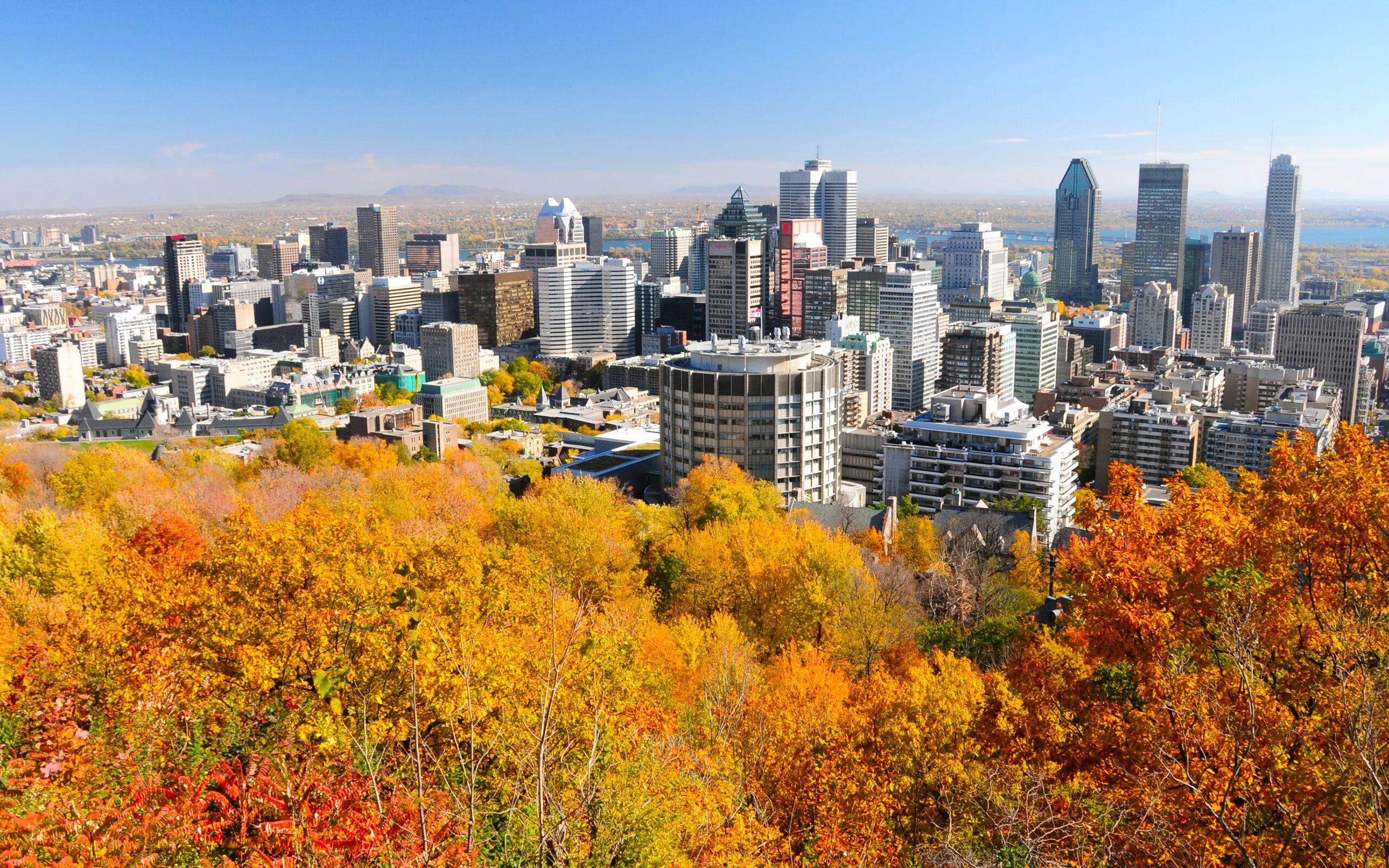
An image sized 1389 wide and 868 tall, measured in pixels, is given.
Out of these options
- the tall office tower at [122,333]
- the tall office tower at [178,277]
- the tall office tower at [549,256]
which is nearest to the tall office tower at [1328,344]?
the tall office tower at [549,256]

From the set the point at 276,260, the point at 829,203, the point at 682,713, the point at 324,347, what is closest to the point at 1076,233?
the point at 829,203

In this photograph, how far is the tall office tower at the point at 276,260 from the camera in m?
133

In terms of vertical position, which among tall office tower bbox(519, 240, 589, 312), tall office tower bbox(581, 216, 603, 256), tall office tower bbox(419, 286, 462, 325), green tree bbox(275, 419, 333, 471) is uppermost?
tall office tower bbox(581, 216, 603, 256)

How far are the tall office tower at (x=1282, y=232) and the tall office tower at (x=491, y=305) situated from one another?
88527 mm

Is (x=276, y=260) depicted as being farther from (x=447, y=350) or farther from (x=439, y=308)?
(x=447, y=350)

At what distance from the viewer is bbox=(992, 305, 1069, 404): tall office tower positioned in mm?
75125

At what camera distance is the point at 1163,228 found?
12244cm

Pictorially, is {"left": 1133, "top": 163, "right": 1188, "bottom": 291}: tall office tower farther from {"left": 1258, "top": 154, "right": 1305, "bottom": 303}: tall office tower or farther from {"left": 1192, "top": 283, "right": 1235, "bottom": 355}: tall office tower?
{"left": 1192, "top": 283, "right": 1235, "bottom": 355}: tall office tower

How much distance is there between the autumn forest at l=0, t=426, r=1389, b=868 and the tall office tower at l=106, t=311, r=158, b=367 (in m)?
82.8

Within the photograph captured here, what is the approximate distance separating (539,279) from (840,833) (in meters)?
80.5

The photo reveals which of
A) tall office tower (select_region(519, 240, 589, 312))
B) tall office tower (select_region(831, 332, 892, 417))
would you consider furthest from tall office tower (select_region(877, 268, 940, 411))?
tall office tower (select_region(519, 240, 589, 312))

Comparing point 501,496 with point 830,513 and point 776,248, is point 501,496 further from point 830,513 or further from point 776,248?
point 776,248

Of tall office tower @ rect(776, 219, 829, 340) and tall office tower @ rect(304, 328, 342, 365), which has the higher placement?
tall office tower @ rect(776, 219, 829, 340)

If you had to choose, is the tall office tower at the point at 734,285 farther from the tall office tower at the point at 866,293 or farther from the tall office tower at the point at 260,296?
the tall office tower at the point at 260,296
